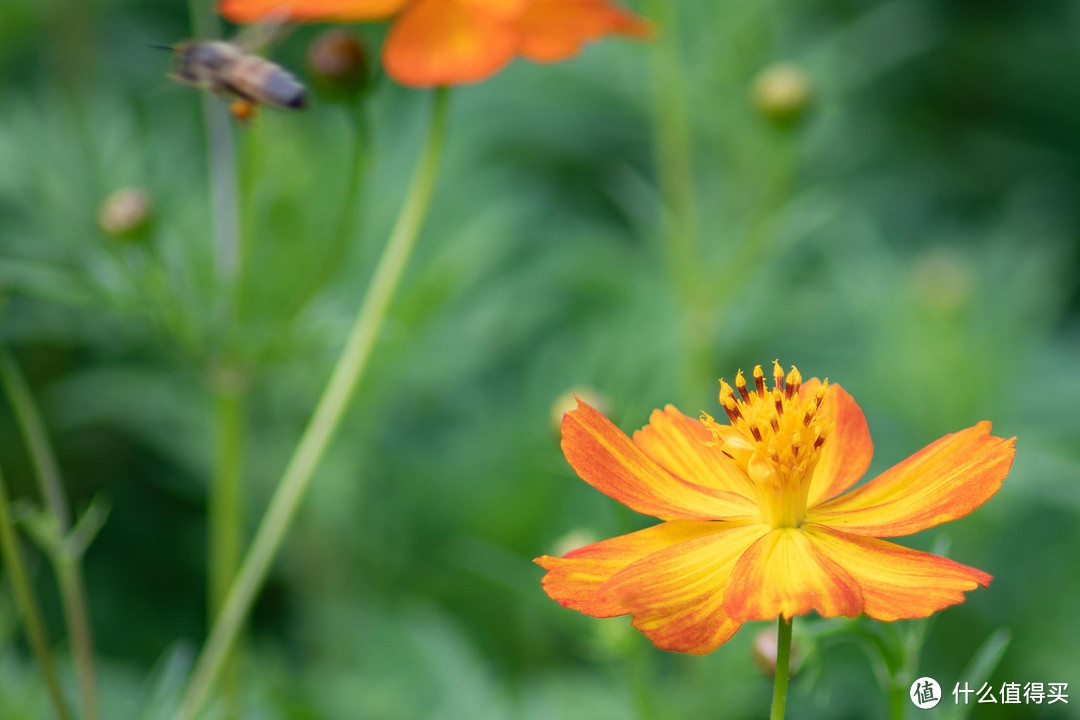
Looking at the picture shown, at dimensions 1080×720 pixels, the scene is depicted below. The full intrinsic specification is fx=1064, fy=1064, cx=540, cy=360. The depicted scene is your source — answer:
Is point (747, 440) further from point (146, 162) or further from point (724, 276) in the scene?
point (146, 162)

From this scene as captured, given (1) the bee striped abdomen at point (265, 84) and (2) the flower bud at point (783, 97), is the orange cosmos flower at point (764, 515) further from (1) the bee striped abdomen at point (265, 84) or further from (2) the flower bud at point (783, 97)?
(2) the flower bud at point (783, 97)

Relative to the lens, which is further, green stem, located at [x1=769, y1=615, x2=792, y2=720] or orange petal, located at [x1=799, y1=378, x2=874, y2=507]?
orange petal, located at [x1=799, y1=378, x2=874, y2=507]

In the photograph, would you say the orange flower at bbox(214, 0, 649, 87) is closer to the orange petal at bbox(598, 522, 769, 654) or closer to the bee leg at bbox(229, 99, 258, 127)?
the bee leg at bbox(229, 99, 258, 127)

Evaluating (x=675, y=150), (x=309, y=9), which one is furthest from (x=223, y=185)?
(x=675, y=150)

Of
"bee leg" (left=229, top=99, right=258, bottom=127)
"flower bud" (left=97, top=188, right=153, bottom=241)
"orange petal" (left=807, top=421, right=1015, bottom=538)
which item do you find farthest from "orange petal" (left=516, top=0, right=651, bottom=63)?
"orange petal" (left=807, top=421, right=1015, bottom=538)

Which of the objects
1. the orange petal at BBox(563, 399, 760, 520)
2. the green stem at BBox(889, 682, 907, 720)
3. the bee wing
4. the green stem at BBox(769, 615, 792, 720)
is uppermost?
the bee wing

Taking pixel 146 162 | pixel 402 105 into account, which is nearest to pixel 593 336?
pixel 146 162

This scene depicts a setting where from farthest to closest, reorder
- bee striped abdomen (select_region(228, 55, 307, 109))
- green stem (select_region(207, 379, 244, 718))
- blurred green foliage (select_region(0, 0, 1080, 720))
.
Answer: blurred green foliage (select_region(0, 0, 1080, 720)) < green stem (select_region(207, 379, 244, 718)) < bee striped abdomen (select_region(228, 55, 307, 109))
